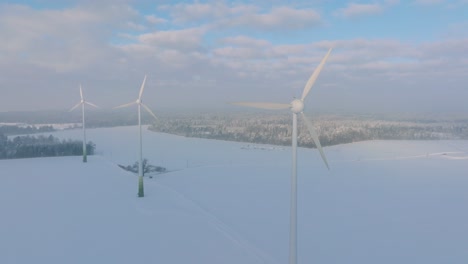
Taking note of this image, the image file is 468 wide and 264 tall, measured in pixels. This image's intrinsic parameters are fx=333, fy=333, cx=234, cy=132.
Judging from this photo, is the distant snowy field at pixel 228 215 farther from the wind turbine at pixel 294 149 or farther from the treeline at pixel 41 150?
the treeline at pixel 41 150

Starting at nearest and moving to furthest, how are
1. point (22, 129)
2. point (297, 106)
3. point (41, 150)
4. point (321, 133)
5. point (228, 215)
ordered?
point (297, 106) → point (228, 215) → point (41, 150) → point (321, 133) → point (22, 129)

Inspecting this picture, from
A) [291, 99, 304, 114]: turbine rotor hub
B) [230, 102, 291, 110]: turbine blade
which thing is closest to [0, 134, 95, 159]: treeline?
[230, 102, 291, 110]: turbine blade

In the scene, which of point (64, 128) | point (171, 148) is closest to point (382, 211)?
point (171, 148)

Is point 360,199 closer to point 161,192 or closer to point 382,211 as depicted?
point 382,211

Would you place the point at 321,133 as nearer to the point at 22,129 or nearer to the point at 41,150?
the point at 41,150

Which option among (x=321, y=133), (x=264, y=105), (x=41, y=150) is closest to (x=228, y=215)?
(x=264, y=105)

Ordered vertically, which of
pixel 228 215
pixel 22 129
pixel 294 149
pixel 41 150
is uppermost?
pixel 294 149

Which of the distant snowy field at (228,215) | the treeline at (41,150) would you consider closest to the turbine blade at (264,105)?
the distant snowy field at (228,215)
